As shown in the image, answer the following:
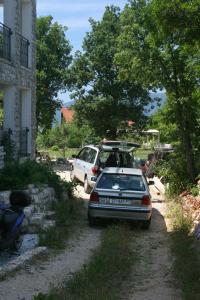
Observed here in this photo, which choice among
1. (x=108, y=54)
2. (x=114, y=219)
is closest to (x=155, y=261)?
(x=114, y=219)

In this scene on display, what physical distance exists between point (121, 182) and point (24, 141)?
609 cm

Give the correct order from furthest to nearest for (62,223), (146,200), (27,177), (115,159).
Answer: (115,159)
(27,177)
(146,200)
(62,223)

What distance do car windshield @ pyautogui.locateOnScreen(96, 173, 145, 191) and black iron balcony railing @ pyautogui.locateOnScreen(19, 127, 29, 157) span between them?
17.8 feet

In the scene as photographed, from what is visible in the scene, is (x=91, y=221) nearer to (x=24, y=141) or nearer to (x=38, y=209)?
(x=38, y=209)

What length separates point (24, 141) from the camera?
19016 millimetres

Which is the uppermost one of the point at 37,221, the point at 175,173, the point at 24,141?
the point at 24,141

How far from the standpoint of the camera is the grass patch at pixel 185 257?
25.6ft

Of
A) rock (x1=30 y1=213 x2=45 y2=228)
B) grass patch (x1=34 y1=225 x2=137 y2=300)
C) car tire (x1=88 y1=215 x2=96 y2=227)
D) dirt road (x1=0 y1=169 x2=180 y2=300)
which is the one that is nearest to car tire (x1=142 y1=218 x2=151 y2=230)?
dirt road (x1=0 y1=169 x2=180 y2=300)

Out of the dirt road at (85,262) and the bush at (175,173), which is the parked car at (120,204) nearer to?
the dirt road at (85,262)

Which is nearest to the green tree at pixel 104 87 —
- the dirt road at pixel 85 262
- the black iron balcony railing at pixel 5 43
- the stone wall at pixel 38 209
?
the black iron balcony railing at pixel 5 43

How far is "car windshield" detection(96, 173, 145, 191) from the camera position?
45.0 feet

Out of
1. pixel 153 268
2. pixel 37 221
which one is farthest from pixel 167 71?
pixel 153 268

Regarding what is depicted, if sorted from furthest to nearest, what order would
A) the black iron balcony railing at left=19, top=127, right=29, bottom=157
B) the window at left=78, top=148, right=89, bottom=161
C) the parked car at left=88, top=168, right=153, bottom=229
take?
1. the window at left=78, top=148, right=89, bottom=161
2. the black iron balcony railing at left=19, top=127, right=29, bottom=157
3. the parked car at left=88, top=168, right=153, bottom=229

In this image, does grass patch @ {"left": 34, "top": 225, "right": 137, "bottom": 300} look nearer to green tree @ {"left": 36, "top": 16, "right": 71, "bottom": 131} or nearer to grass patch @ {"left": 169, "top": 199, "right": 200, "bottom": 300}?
grass patch @ {"left": 169, "top": 199, "right": 200, "bottom": 300}
